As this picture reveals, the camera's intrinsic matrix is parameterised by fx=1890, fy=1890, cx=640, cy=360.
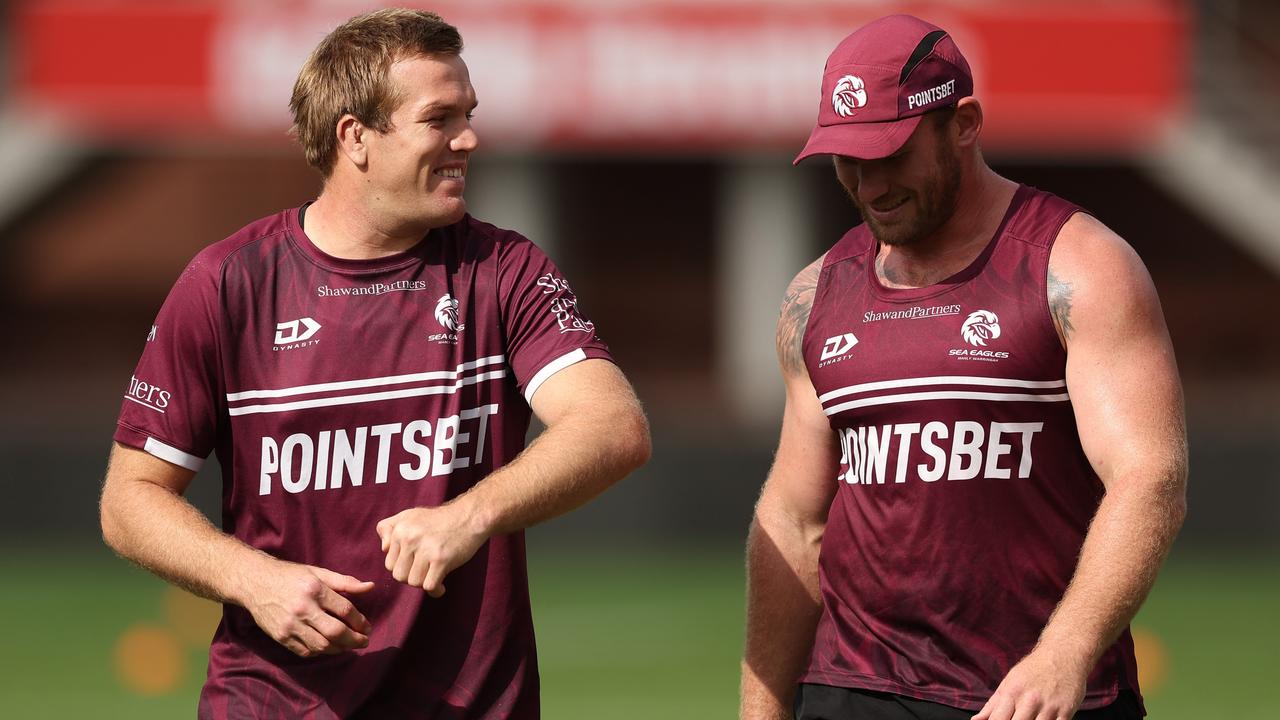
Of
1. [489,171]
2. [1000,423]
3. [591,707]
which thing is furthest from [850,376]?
[489,171]

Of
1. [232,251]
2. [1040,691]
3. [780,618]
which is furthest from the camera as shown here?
[780,618]

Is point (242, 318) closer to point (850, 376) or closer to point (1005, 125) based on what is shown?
point (850, 376)

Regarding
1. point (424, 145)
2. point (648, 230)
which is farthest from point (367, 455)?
point (648, 230)

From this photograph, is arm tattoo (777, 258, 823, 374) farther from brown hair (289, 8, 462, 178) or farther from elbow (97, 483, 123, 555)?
elbow (97, 483, 123, 555)

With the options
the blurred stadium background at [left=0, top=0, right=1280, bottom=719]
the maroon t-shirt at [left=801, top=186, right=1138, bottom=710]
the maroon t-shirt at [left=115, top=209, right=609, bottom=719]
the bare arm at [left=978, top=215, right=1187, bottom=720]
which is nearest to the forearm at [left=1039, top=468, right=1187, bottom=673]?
the bare arm at [left=978, top=215, right=1187, bottom=720]

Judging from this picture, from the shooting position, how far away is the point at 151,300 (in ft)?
79.9

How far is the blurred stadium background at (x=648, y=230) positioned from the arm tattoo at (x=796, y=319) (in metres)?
5.56

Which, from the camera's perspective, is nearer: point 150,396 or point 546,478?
point 546,478

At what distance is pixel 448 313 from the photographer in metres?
4.36

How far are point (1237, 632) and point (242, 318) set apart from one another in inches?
380

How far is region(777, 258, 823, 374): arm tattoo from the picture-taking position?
4.82m

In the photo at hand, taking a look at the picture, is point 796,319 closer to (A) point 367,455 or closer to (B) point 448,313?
(B) point 448,313

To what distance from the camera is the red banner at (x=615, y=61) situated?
18172mm

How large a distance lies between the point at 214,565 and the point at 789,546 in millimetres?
1615
